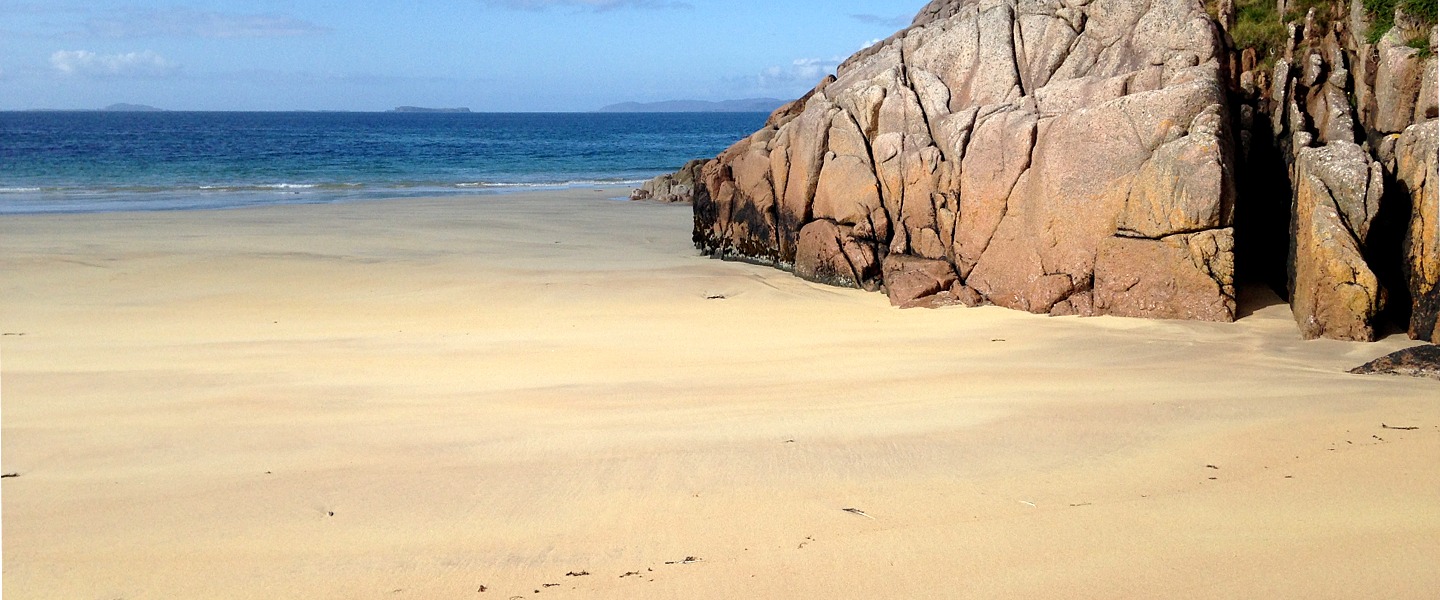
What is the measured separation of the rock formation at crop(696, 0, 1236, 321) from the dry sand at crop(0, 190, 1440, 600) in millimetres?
468

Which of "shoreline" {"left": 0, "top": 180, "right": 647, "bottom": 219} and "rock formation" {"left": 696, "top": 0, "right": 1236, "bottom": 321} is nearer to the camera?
"rock formation" {"left": 696, "top": 0, "right": 1236, "bottom": 321}

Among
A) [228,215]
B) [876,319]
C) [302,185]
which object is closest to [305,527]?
[876,319]

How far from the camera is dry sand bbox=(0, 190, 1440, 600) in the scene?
3561 mm

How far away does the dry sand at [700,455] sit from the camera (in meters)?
3.56

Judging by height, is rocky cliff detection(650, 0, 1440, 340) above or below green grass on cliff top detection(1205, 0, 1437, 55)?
below

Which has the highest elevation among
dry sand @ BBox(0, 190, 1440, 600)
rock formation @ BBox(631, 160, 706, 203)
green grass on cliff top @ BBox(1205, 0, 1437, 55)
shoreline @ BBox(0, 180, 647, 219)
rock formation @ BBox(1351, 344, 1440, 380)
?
green grass on cliff top @ BBox(1205, 0, 1437, 55)

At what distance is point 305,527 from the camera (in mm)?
3947

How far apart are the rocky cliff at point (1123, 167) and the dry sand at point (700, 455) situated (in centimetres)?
47

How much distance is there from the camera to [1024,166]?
896 centimetres

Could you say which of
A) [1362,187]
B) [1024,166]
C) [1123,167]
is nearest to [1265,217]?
[1123,167]

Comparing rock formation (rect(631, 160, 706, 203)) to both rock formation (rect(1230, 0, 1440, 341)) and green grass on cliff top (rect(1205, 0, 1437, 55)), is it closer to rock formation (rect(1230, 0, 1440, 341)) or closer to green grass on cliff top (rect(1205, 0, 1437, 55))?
green grass on cliff top (rect(1205, 0, 1437, 55))

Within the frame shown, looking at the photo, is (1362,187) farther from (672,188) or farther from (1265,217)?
(672,188)

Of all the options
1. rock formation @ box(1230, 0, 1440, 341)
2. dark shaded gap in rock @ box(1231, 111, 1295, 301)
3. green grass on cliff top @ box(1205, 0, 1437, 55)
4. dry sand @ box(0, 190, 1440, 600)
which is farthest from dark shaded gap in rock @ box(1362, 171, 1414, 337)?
green grass on cliff top @ box(1205, 0, 1437, 55)

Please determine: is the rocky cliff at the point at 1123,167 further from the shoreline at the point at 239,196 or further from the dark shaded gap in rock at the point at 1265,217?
the shoreline at the point at 239,196
